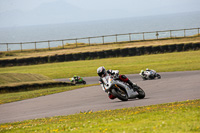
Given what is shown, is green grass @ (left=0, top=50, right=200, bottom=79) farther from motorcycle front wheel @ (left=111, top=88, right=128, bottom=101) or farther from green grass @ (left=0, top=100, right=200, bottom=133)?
green grass @ (left=0, top=100, right=200, bottom=133)

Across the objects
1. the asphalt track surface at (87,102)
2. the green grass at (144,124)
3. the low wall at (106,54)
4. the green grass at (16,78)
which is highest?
the low wall at (106,54)

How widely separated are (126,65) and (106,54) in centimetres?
725

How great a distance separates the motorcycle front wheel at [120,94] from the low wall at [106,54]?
89.8ft

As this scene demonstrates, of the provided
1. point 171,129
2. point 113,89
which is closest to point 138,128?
point 171,129

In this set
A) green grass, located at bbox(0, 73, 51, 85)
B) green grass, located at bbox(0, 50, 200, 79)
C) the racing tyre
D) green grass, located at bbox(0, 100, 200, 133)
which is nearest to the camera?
green grass, located at bbox(0, 100, 200, 133)

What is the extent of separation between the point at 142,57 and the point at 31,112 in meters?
25.9

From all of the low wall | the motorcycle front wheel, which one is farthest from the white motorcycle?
the low wall

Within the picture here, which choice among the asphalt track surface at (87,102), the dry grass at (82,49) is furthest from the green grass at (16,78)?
the dry grass at (82,49)

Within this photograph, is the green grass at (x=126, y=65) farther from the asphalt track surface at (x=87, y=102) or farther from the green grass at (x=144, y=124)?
the green grass at (x=144, y=124)

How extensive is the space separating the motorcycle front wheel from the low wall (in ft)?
89.8

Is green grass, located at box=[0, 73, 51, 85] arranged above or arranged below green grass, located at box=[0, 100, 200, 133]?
above

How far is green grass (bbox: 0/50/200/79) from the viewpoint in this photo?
31453mm

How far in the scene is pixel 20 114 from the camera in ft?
48.9

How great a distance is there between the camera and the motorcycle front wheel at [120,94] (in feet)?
45.4
